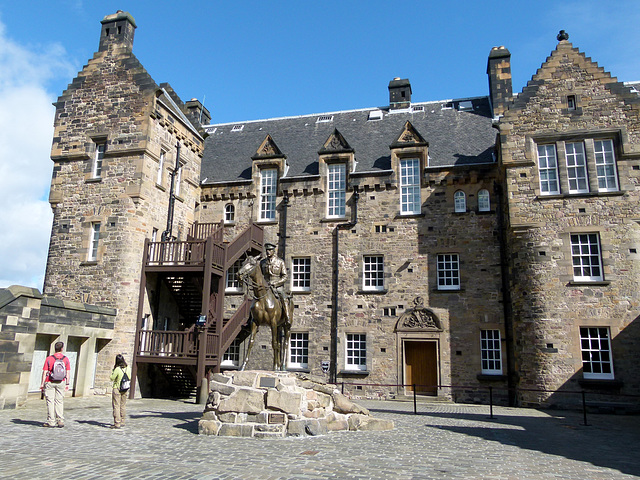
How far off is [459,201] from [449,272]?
314cm

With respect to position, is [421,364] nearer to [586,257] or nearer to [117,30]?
[586,257]

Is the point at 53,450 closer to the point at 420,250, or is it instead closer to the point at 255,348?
the point at 255,348

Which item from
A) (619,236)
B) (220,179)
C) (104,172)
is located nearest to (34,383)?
(104,172)

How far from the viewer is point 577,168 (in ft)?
62.7

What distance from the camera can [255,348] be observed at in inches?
880

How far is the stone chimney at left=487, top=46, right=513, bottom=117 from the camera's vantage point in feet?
79.7

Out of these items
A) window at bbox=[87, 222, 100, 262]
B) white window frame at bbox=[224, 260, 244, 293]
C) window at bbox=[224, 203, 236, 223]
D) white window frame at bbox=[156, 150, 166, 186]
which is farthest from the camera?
window at bbox=[224, 203, 236, 223]

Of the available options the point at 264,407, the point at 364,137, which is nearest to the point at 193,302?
the point at 364,137

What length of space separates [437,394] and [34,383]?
1461cm

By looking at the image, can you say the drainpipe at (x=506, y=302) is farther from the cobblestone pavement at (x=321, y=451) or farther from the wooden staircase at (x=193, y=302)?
the wooden staircase at (x=193, y=302)

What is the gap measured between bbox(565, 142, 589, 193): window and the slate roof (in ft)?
10.4

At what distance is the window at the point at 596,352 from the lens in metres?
17.4

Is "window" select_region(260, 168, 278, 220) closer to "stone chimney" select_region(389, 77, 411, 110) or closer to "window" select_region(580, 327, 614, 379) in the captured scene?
"stone chimney" select_region(389, 77, 411, 110)

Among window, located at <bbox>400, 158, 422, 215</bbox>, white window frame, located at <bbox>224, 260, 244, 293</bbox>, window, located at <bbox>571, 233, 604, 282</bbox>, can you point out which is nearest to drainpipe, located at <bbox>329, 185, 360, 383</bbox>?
window, located at <bbox>400, 158, 422, 215</bbox>
